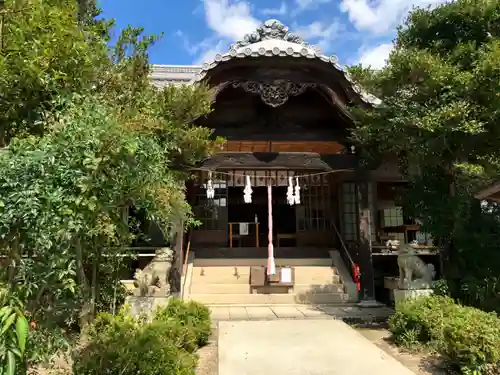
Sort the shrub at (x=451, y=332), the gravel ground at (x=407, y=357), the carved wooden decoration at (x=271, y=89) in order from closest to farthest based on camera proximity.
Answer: the shrub at (x=451, y=332), the gravel ground at (x=407, y=357), the carved wooden decoration at (x=271, y=89)

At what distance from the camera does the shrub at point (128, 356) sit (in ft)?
13.6

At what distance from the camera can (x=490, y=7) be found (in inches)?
298

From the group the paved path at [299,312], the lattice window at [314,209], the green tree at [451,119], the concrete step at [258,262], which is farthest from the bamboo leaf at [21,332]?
the lattice window at [314,209]

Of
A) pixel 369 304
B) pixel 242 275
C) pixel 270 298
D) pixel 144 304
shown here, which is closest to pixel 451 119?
pixel 369 304

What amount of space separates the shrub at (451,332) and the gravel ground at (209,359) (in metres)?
2.93

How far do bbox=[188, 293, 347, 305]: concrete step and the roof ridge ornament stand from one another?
6.20 meters

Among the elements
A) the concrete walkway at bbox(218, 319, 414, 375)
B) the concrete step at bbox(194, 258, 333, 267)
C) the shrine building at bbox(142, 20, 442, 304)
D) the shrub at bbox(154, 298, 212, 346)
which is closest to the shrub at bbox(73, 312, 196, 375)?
the concrete walkway at bbox(218, 319, 414, 375)

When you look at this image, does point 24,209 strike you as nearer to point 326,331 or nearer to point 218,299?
point 326,331

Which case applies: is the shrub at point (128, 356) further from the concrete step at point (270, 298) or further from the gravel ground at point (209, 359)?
the concrete step at point (270, 298)

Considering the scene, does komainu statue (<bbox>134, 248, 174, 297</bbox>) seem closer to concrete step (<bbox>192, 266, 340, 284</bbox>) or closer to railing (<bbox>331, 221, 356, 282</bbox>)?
concrete step (<bbox>192, 266, 340, 284</bbox>)

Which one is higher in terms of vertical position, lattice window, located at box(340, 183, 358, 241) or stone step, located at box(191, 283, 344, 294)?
lattice window, located at box(340, 183, 358, 241)

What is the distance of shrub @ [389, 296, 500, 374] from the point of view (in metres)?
4.93

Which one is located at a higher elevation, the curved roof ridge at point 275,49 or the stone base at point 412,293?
the curved roof ridge at point 275,49

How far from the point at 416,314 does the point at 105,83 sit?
222 inches
